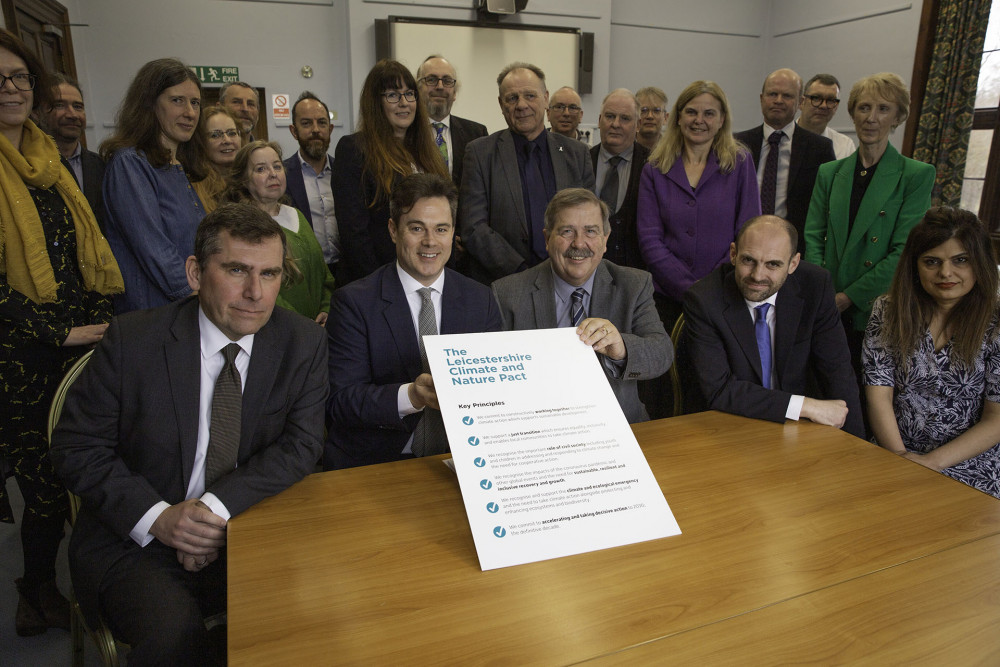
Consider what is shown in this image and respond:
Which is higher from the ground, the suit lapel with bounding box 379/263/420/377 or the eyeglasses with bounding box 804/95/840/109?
the eyeglasses with bounding box 804/95/840/109

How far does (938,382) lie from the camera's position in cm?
221

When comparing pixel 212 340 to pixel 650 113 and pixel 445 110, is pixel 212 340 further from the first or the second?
pixel 650 113

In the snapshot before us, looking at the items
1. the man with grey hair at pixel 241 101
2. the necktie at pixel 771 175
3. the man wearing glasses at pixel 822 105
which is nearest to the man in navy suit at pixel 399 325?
the necktie at pixel 771 175

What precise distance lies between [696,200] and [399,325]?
5.80ft

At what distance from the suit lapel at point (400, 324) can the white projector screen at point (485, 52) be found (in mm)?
5540

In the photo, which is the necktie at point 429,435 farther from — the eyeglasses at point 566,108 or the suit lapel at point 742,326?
the eyeglasses at point 566,108

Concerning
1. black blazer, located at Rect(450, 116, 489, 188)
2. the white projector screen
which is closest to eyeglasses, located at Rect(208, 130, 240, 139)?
black blazer, located at Rect(450, 116, 489, 188)

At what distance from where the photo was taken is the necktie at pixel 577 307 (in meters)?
2.25

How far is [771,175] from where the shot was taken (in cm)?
368

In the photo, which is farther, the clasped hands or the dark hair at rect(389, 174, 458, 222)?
the dark hair at rect(389, 174, 458, 222)

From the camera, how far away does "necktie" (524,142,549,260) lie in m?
3.05

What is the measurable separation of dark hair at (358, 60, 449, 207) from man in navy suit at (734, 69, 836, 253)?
1978 mm

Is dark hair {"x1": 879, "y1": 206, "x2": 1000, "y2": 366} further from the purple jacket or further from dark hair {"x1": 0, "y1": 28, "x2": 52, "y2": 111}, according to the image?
dark hair {"x1": 0, "y1": 28, "x2": 52, "y2": 111}

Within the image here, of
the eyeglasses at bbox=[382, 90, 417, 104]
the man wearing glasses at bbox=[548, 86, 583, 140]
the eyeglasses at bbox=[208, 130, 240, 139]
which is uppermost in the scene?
the man wearing glasses at bbox=[548, 86, 583, 140]
